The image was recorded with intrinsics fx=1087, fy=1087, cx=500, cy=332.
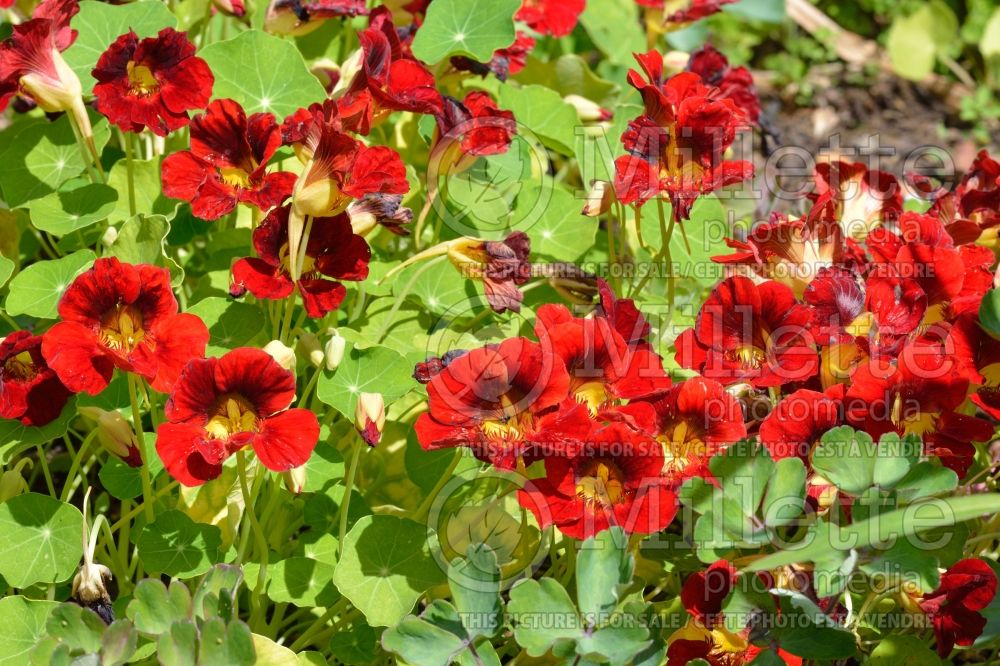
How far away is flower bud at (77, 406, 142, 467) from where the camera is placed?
1454 millimetres

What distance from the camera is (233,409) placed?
139 centimetres

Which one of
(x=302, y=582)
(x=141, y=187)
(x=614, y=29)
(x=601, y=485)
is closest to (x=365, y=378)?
(x=302, y=582)

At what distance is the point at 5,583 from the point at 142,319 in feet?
1.63

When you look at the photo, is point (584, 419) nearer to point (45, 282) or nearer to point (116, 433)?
point (116, 433)

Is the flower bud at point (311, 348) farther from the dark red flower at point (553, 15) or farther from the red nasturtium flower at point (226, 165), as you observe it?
the dark red flower at point (553, 15)

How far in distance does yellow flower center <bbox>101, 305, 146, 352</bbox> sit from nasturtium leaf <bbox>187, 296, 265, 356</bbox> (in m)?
0.21

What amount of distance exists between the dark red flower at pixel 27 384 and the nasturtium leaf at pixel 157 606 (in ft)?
1.12

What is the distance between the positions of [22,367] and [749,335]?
100cm

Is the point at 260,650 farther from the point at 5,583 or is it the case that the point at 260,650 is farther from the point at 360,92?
the point at 360,92

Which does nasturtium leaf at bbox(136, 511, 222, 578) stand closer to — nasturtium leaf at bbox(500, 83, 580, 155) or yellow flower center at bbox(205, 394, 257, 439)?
yellow flower center at bbox(205, 394, 257, 439)

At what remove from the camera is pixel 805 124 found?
338 cm

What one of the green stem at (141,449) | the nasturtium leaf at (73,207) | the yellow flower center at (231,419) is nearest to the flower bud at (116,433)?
the green stem at (141,449)

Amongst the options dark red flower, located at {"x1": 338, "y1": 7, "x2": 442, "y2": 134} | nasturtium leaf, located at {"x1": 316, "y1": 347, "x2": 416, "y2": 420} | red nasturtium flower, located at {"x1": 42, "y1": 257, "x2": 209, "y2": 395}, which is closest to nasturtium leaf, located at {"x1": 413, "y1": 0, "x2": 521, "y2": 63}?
dark red flower, located at {"x1": 338, "y1": 7, "x2": 442, "y2": 134}

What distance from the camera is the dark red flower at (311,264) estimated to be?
1.48 m
